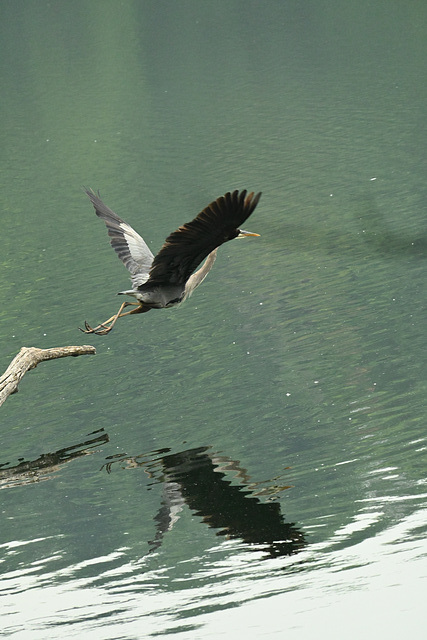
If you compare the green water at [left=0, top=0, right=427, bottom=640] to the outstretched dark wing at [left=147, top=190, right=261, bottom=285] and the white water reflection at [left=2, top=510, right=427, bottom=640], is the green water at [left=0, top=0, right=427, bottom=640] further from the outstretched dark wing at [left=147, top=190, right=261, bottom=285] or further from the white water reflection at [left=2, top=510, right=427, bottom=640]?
the outstretched dark wing at [left=147, top=190, right=261, bottom=285]

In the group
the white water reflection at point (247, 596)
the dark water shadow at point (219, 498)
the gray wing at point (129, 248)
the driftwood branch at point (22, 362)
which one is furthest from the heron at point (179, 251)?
the white water reflection at point (247, 596)

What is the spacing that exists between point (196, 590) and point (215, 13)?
44618mm

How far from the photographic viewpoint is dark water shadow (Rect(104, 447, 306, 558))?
8094mm

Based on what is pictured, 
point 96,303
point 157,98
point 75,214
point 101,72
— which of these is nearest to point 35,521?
point 96,303

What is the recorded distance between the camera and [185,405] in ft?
38.0

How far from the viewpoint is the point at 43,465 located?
10516 millimetres

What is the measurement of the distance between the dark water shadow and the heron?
1548 millimetres

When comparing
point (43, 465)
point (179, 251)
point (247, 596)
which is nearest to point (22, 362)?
point (43, 465)

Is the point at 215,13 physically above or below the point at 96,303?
above

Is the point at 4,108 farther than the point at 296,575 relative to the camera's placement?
Yes

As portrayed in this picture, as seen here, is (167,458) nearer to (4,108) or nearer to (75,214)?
(75,214)

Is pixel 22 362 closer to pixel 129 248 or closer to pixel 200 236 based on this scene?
pixel 129 248

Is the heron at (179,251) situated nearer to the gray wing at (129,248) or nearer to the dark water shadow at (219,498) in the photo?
the gray wing at (129,248)

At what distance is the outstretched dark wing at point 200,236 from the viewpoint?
26.3 feet
